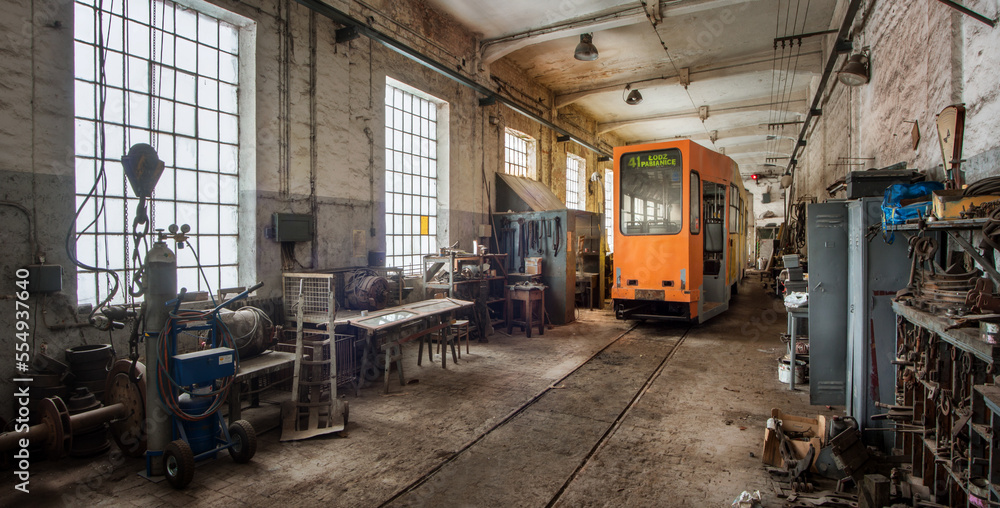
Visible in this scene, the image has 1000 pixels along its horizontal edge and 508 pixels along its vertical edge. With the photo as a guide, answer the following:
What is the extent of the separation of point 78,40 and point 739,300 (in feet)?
41.4

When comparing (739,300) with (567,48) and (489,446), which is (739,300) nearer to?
(567,48)

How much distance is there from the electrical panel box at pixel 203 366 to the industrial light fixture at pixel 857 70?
7.24 metres

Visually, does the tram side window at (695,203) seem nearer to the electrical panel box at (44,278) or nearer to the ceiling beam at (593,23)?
the ceiling beam at (593,23)

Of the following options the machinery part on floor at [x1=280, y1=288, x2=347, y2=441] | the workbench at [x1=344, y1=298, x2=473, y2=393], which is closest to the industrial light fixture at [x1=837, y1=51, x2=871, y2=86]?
the workbench at [x1=344, y1=298, x2=473, y2=393]

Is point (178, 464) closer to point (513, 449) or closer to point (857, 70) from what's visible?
point (513, 449)

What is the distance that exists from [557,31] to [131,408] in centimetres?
796

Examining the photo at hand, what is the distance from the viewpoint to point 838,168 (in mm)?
8188

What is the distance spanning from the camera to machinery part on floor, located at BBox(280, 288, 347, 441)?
154 inches

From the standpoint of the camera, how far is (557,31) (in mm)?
8461

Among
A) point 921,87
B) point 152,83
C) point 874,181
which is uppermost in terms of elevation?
point 152,83

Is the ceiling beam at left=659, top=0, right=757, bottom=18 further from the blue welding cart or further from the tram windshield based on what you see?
the blue welding cart

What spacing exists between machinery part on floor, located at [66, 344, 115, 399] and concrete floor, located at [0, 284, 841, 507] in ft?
1.97

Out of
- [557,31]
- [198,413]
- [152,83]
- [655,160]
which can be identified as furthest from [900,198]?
[557,31]

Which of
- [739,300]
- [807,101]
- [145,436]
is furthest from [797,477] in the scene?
[807,101]
